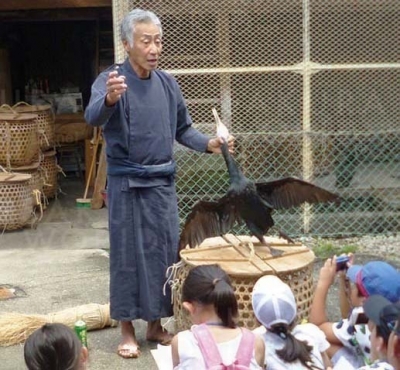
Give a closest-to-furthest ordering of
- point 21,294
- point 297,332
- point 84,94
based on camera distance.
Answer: point 297,332
point 21,294
point 84,94

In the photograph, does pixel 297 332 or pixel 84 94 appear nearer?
pixel 297 332

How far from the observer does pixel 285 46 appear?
730 centimetres

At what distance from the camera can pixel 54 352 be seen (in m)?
2.58

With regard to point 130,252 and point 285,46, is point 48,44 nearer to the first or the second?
point 285,46

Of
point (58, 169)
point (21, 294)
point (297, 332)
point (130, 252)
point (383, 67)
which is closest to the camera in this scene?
point (297, 332)

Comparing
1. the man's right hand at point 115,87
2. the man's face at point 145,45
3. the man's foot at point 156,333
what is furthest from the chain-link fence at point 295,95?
the man's right hand at point 115,87

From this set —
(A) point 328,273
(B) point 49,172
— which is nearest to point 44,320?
(A) point 328,273

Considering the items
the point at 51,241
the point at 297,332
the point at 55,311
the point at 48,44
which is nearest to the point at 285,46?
the point at 51,241

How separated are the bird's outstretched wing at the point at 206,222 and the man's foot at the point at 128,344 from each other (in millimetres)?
553

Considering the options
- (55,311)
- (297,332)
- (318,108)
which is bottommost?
(55,311)

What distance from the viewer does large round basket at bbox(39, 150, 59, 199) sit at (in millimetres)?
9062

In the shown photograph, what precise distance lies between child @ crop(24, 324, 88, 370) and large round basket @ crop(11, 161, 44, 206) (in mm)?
5835

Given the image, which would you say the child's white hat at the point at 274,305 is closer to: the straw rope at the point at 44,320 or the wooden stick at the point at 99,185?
the straw rope at the point at 44,320

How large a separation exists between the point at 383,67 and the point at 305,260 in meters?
3.13
